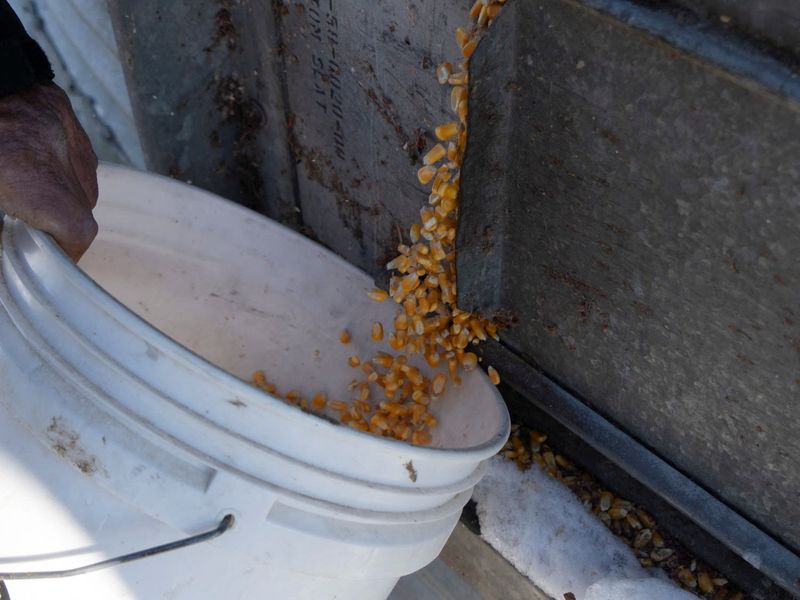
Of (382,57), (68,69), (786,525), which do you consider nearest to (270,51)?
(382,57)

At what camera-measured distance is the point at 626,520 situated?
1.62m

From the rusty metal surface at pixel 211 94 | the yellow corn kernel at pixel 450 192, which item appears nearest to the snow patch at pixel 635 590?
the yellow corn kernel at pixel 450 192

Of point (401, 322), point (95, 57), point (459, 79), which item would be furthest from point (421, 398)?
point (95, 57)

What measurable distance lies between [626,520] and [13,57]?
1267mm

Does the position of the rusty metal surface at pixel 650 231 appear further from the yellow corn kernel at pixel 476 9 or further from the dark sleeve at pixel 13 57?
the dark sleeve at pixel 13 57

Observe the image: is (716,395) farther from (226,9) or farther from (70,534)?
(226,9)

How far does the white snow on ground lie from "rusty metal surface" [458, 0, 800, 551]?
0.19m

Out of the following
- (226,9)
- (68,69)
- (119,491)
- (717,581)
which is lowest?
(717,581)

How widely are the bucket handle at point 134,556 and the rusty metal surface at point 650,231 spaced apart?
589 millimetres

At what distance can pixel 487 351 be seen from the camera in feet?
5.75

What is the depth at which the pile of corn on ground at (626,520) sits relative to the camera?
1.53 m

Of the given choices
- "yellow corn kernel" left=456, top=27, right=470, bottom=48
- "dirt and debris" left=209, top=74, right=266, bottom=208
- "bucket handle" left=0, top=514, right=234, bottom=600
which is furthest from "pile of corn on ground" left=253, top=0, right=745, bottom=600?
"dirt and debris" left=209, top=74, right=266, bottom=208

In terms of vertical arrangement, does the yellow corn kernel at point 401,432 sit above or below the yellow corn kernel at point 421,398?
below

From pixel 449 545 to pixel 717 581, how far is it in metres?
0.48
